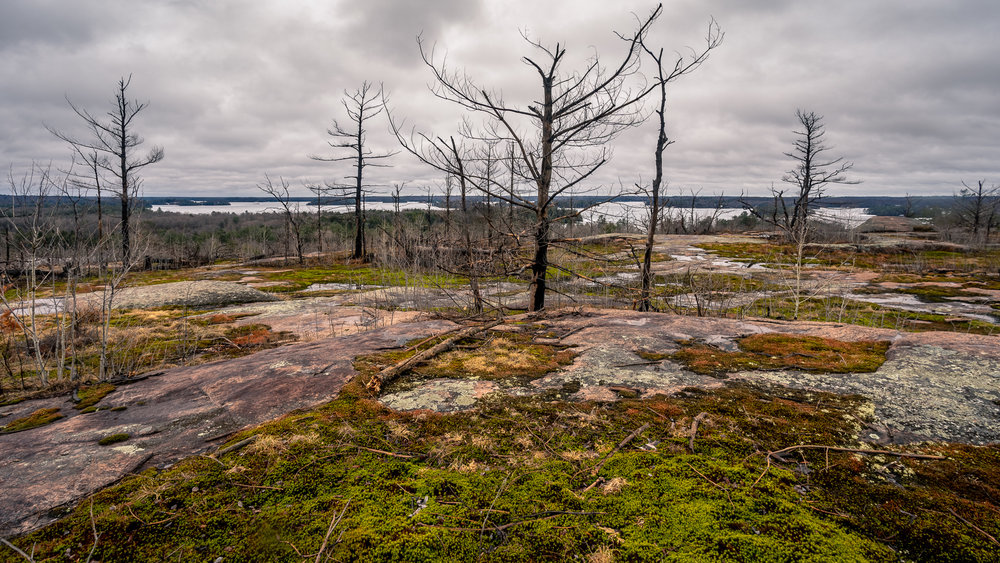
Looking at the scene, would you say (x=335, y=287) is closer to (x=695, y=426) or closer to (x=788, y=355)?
(x=788, y=355)

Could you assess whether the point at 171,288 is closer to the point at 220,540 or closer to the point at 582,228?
the point at 220,540

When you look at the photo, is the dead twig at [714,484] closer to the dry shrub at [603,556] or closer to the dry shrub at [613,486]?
the dry shrub at [613,486]

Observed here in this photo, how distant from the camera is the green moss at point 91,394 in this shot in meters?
3.49

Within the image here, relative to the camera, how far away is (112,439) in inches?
109

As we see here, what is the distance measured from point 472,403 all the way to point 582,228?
49.7 metres

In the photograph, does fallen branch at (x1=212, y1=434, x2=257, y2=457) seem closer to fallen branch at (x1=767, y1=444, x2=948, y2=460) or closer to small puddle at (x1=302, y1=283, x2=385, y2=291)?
fallen branch at (x1=767, y1=444, x2=948, y2=460)

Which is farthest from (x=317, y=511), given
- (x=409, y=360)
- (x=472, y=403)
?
(x=409, y=360)

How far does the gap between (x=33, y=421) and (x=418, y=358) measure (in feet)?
9.87

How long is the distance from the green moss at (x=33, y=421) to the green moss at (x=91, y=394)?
153 millimetres

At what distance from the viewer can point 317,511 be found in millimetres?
2010

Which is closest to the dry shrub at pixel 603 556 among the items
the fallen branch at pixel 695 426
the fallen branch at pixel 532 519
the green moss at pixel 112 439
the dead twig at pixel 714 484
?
the fallen branch at pixel 532 519

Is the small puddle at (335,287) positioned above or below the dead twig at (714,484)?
below

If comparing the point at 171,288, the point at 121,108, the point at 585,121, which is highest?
the point at 121,108

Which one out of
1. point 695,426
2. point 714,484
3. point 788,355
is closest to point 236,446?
A: point 714,484
